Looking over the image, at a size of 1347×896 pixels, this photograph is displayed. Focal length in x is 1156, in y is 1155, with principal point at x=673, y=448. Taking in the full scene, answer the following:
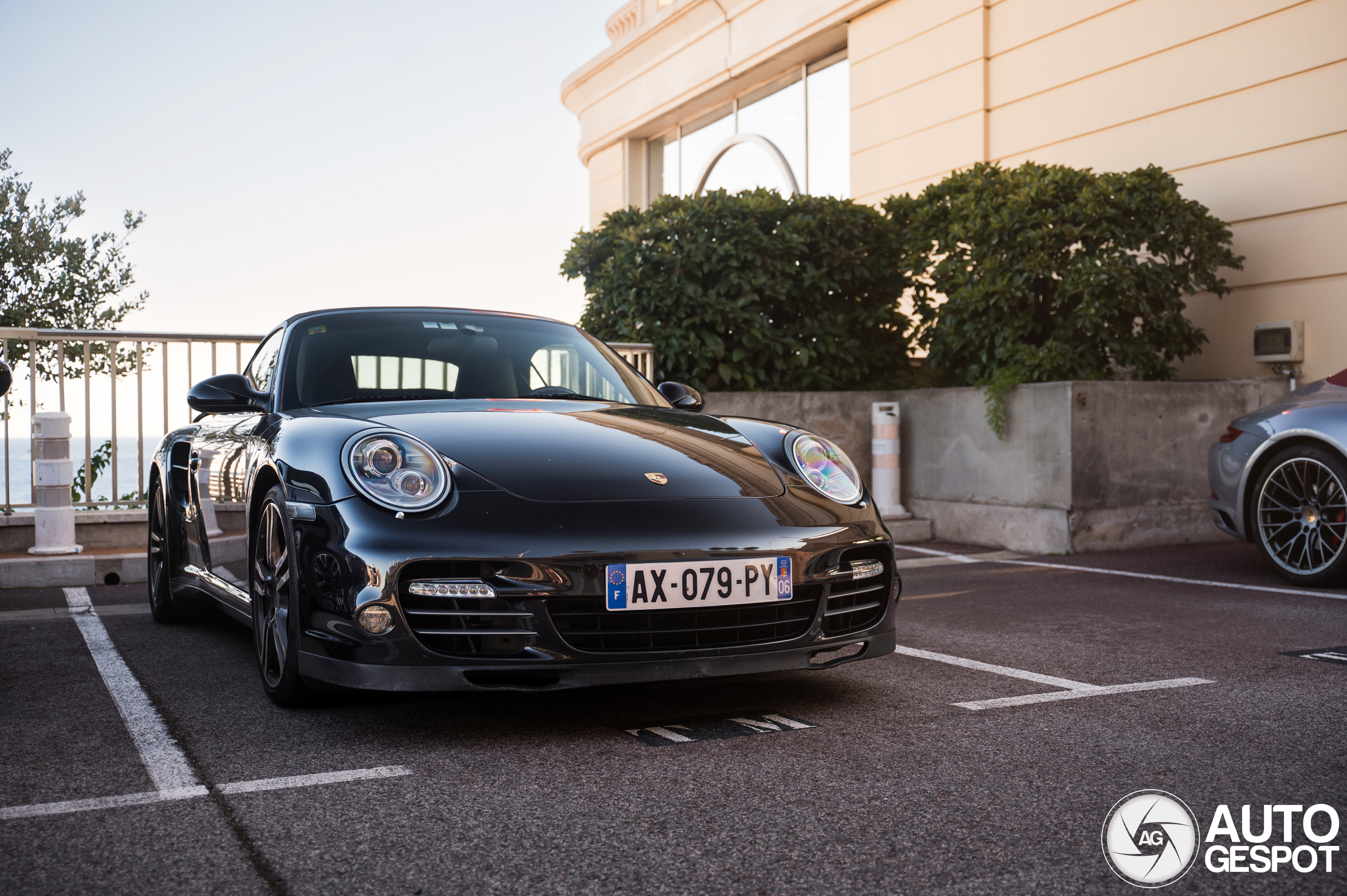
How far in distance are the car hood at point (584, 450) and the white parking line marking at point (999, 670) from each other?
1130mm

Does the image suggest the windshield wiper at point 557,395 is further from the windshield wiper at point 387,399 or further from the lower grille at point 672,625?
the lower grille at point 672,625

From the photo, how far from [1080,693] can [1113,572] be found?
11.0ft

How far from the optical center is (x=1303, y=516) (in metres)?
6.04

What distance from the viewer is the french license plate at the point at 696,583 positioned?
2861 millimetres

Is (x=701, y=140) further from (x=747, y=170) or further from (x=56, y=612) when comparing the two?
(x=56, y=612)

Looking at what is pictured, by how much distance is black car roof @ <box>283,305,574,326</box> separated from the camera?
13.8 feet

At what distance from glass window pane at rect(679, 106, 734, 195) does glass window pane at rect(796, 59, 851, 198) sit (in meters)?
2.25

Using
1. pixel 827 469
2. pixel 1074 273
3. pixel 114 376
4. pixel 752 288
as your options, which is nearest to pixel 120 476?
pixel 114 376

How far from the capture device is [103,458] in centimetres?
888

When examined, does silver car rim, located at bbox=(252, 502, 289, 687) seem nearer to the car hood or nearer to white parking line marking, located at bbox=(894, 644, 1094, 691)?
the car hood

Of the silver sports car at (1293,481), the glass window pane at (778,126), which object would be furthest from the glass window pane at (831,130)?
the silver sports car at (1293,481)

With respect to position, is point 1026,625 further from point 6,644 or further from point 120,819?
point 6,644

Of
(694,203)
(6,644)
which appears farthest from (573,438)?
(694,203)

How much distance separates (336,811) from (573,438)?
1.31 meters
